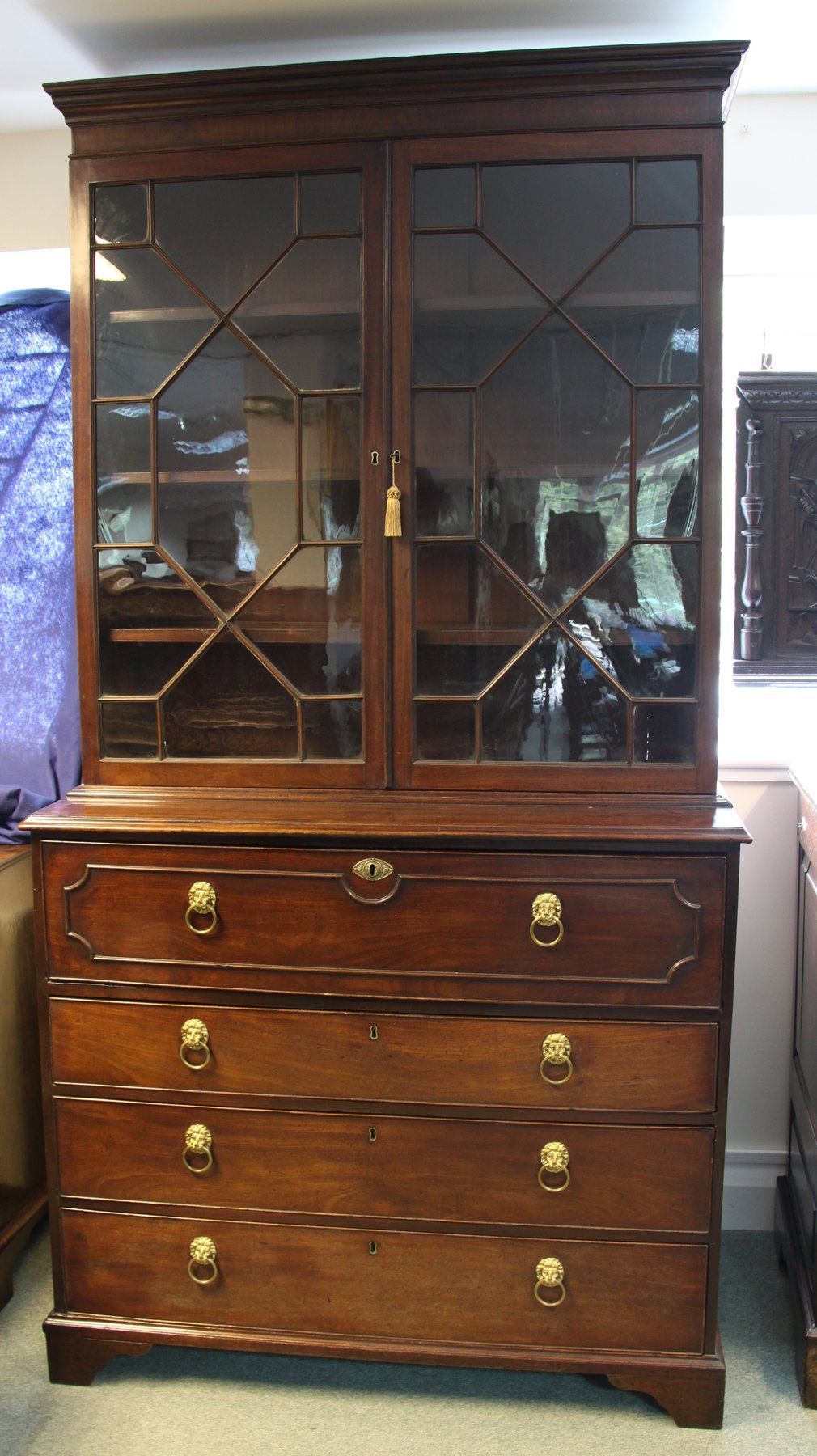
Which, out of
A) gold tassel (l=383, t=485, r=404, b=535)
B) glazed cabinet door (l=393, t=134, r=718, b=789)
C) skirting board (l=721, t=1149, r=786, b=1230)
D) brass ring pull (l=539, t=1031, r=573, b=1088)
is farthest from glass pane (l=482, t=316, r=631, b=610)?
skirting board (l=721, t=1149, r=786, b=1230)

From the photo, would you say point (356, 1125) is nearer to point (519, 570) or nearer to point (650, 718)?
point (650, 718)

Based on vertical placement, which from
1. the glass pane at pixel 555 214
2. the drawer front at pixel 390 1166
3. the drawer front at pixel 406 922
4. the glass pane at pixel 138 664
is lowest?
the drawer front at pixel 390 1166

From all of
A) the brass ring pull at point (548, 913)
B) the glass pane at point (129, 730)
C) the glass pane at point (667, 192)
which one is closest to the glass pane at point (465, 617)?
the brass ring pull at point (548, 913)

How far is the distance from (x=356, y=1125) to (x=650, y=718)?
0.81m

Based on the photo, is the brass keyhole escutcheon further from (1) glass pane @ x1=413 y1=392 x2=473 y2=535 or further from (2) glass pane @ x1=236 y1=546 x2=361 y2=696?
(1) glass pane @ x1=413 y1=392 x2=473 y2=535

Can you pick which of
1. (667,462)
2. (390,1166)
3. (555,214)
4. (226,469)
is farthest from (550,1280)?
(555,214)

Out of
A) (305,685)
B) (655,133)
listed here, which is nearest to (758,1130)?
(305,685)

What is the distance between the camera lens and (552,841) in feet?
5.11

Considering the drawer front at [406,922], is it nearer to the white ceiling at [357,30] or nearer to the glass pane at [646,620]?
the glass pane at [646,620]

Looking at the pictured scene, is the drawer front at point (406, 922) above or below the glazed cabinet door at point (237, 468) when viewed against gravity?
below

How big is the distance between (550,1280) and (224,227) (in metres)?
1.76

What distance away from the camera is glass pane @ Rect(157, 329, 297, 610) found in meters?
1.66

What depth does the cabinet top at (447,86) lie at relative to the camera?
1.52 m

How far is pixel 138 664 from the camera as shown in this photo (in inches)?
68.2
